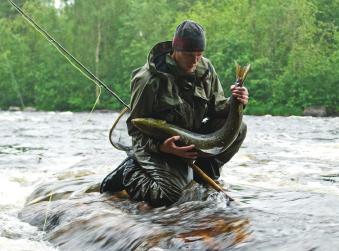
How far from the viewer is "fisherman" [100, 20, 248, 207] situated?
5.09 metres

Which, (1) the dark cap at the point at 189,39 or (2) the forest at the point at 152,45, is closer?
(1) the dark cap at the point at 189,39

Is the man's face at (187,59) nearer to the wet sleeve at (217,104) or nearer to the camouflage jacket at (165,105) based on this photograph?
the camouflage jacket at (165,105)

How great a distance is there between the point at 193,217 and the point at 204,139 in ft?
3.14

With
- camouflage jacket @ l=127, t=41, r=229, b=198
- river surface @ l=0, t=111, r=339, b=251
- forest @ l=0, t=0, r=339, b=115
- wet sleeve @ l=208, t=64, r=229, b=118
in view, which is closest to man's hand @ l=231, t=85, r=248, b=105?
camouflage jacket @ l=127, t=41, r=229, b=198

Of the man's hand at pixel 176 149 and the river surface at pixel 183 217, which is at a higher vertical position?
the man's hand at pixel 176 149

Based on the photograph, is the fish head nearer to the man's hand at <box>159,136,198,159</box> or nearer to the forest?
the man's hand at <box>159,136,198,159</box>

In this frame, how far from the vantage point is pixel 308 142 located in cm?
1428

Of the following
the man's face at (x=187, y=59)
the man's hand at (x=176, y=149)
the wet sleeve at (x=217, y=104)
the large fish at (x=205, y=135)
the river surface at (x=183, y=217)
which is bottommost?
the river surface at (x=183, y=217)

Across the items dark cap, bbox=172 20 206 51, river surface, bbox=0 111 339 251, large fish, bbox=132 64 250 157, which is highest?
dark cap, bbox=172 20 206 51

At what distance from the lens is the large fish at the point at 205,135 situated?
5105 millimetres

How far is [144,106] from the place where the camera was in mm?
5191

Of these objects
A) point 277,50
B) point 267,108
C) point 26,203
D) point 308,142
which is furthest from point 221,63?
point 26,203

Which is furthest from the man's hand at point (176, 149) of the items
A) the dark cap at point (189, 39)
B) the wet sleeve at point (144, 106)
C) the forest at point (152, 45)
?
the forest at point (152, 45)

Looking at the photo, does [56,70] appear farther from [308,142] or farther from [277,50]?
[308,142]
